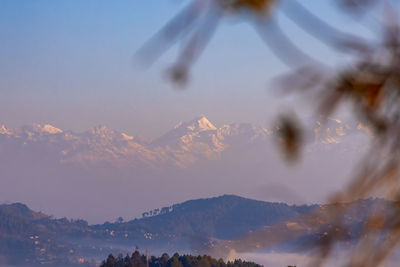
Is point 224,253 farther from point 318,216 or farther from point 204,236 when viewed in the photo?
point 318,216

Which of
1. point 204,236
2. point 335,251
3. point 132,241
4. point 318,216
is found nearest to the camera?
point 335,251

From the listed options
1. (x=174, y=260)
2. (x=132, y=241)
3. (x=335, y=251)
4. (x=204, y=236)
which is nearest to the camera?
(x=335, y=251)

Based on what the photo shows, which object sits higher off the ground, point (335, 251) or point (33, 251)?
point (33, 251)

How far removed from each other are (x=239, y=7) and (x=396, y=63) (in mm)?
443

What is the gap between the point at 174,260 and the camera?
5016cm

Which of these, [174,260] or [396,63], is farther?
[174,260]

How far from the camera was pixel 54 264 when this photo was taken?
157000 mm

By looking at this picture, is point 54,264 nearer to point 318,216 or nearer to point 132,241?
point 132,241

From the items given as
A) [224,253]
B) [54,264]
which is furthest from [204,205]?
[224,253]

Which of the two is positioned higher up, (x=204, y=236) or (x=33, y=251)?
(x=33, y=251)

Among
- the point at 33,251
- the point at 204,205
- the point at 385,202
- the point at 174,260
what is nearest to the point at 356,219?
the point at 385,202

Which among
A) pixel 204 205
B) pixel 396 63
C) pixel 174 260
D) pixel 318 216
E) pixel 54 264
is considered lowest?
pixel 318 216

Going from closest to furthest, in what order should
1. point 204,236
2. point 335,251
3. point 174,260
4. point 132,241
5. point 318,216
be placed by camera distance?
point 335,251 → point 318,216 → point 204,236 → point 174,260 → point 132,241

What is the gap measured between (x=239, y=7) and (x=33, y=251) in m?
170
